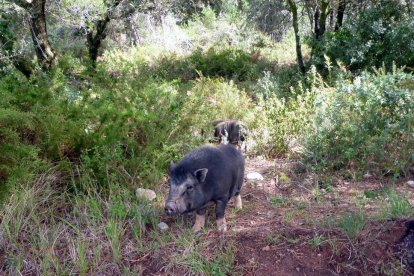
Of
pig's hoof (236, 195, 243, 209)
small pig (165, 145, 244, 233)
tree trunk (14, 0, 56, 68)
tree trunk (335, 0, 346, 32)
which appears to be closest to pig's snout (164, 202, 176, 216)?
small pig (165, 145, 244, 233)

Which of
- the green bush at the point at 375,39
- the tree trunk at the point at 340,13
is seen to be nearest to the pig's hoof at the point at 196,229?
the green bush at the point at 375,39

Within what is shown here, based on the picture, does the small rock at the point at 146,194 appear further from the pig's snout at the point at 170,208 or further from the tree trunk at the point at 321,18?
the tree trunk at the point at 321,18

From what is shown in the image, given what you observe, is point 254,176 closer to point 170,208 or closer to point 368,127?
point 368,127

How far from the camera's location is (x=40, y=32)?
8094 millimetres

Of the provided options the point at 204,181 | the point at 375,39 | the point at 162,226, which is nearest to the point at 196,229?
the point at 162,226

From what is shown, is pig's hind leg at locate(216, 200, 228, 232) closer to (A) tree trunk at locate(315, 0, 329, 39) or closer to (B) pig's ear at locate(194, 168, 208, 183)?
(B) pig's ear at locate(194, 168, 208, 183)

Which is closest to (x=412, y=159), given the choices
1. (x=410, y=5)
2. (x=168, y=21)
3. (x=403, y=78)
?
(x=403, y=78)

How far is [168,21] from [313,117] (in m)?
14.0

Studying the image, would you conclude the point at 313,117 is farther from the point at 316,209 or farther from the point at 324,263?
the point at 324,263

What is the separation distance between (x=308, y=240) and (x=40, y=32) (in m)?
6.27

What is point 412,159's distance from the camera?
5.71 meters

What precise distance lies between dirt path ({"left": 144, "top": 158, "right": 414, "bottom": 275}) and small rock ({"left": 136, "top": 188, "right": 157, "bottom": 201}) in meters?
0.52

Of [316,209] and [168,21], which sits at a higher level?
[168,21]

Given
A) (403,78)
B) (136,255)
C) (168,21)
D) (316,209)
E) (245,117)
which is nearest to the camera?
(136,255)
